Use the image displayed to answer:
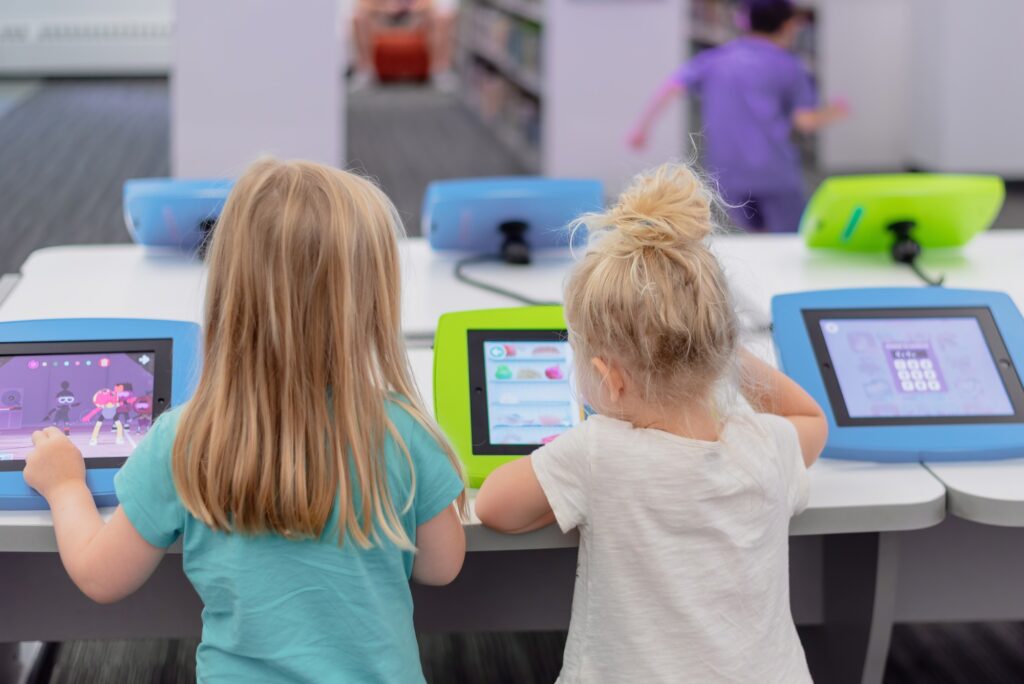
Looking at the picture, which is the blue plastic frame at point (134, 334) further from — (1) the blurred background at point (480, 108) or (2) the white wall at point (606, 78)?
(2) the white wall at point (606, 78)

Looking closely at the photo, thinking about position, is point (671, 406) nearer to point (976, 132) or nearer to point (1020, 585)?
point (1020, 585)

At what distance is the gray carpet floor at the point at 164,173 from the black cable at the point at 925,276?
71cm

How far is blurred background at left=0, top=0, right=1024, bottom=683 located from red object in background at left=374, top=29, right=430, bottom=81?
89 centimetres

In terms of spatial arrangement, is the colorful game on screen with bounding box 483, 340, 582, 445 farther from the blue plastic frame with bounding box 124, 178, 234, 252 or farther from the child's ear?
the blue plastic frame with bounding box 124, 178, 234, 252

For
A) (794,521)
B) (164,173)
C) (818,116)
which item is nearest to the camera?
(794,521)

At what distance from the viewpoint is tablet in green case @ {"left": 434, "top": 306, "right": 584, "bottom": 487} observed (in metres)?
1.56

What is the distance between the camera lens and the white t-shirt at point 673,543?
1.33 m

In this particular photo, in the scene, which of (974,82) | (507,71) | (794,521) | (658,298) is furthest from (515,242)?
(507,71)

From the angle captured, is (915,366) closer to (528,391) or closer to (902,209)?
(528,391)

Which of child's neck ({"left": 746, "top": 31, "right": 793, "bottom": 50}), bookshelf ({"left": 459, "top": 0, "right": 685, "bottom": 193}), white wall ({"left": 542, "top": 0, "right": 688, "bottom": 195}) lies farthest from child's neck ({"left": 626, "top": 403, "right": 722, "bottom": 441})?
white wall ({"left": 542, "top": 0, "right": 688, "bottom": 195})

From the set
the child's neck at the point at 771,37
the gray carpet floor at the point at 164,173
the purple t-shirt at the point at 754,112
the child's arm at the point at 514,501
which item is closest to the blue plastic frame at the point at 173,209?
the gray carpet floor at the point at 164,173

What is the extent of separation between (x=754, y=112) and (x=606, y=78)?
1.91 metres

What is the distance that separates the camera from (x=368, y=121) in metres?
8.83

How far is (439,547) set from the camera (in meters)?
1.36
